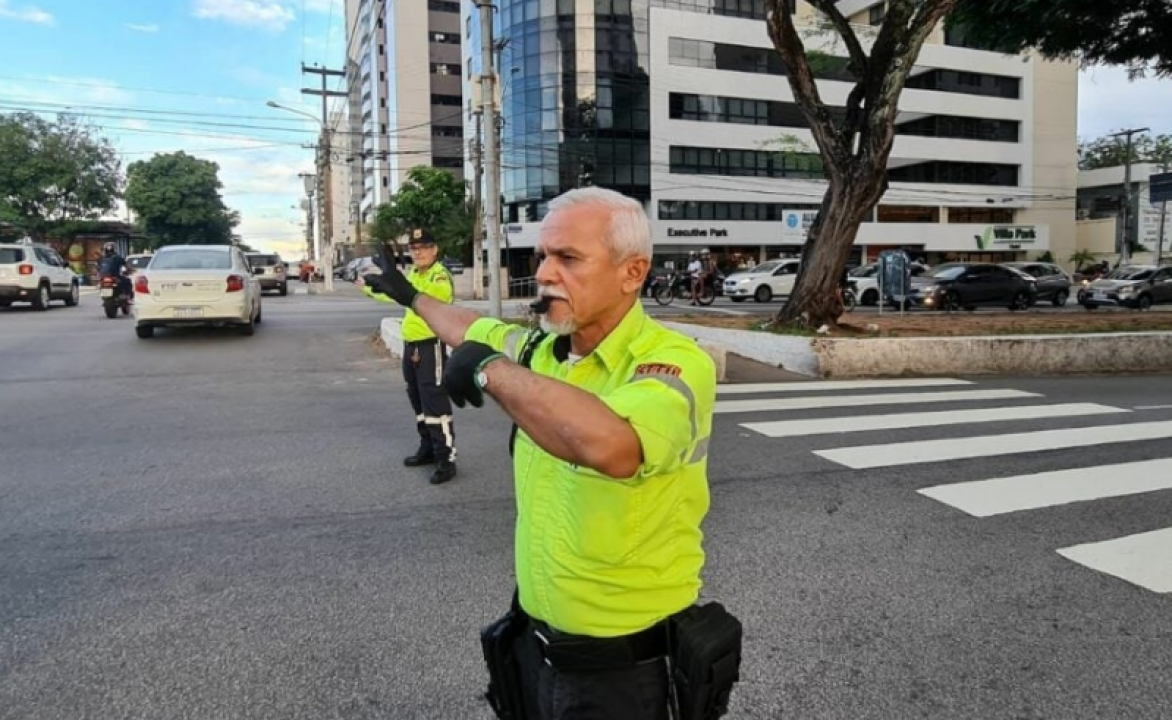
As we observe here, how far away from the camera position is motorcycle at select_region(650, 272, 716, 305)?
91.5 feet

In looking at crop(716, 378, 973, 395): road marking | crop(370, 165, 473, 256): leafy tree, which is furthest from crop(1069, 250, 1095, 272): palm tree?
crop(716, 378, 973, 395): road marking

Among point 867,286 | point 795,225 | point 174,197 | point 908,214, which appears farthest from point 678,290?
point 174,197

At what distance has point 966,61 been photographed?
174 feet

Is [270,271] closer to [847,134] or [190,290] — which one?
[190,290]

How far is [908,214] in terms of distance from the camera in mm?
54125

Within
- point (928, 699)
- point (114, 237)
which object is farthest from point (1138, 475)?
point (114, 237)

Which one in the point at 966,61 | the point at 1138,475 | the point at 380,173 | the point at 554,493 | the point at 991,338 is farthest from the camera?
the point at 380,173

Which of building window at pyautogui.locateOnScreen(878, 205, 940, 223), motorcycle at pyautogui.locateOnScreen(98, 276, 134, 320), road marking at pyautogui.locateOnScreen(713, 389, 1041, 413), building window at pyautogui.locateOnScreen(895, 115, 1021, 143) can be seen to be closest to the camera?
road marking at pyautogui.locateOnScreen(713, 389, 1041, 413)

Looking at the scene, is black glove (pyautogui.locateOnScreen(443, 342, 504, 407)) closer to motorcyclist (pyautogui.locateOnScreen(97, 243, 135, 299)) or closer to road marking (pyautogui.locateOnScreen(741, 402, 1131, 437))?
road marking (pyautogui.locateOnScreen(741, 402, 1131, 437))

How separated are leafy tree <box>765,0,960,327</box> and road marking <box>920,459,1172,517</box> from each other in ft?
24.4

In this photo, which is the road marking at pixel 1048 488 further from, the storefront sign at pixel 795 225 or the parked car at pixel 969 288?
the storefront sign at pixel 795 225

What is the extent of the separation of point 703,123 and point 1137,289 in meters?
27.6

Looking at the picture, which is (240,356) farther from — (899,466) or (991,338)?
(991,338)

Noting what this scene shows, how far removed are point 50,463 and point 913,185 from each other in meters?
55.5
